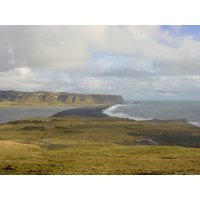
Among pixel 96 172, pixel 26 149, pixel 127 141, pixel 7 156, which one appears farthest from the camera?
pixel 127 141

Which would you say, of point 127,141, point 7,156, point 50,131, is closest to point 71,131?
point 50,131

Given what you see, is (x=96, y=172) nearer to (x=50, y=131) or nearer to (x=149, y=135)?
(x=149, y=135)

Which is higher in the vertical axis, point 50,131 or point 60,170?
point 60,170

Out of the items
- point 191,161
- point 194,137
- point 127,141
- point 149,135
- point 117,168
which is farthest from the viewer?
point 149,135

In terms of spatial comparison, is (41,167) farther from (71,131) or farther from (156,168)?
(71,131)

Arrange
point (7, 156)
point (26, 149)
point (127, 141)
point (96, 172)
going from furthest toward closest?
point (127, 141) < point (26, 149) < point (7, 156) < point (96, 172)

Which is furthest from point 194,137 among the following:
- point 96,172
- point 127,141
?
point 96,172

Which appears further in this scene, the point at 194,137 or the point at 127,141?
the point at 194,137

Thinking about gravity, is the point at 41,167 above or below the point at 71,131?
above

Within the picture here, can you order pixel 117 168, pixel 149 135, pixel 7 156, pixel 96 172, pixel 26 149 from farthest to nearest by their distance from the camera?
pixel 149 135, pixel 26 149, pixel 7 156, pixel 117 168, pixel 96 172
